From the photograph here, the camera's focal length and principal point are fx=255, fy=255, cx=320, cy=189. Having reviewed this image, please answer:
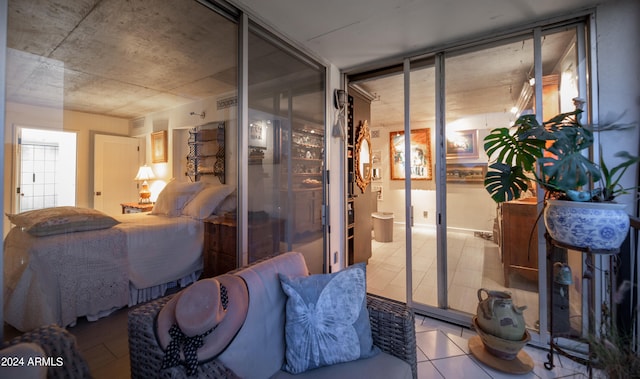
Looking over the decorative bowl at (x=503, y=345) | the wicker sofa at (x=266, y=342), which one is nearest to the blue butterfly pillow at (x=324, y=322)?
the wicker sofa at (x=266, y=342)

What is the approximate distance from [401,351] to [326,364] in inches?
14.6

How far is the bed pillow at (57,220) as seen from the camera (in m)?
1.04

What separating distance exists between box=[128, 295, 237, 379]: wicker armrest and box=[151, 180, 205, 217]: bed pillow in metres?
0.62

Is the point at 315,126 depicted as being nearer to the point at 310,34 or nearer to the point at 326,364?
the point at 310,34

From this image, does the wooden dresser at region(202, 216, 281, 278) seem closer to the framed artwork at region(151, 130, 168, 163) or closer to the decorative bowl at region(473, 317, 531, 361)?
the framed artwork at region(151, 130, 168, 163)

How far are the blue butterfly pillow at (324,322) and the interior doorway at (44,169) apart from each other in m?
1.03

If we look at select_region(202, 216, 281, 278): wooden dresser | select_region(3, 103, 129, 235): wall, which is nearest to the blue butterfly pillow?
select_region(202, 216, 281, 278): wooden dresser

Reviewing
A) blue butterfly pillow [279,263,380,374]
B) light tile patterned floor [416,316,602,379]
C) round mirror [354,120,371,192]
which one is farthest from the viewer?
round mirror [354,120,371,192]

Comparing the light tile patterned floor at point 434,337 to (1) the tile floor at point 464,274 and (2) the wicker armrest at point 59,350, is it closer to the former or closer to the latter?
(1) the tile floor at point 464,274

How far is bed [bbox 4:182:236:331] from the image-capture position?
1049 millimetres

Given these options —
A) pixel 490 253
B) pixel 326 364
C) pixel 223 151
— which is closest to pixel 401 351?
pixel 326 364

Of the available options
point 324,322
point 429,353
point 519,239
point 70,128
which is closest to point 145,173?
point 70,128

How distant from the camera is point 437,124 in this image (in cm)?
241

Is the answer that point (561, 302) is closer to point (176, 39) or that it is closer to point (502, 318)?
point (502, 318)
